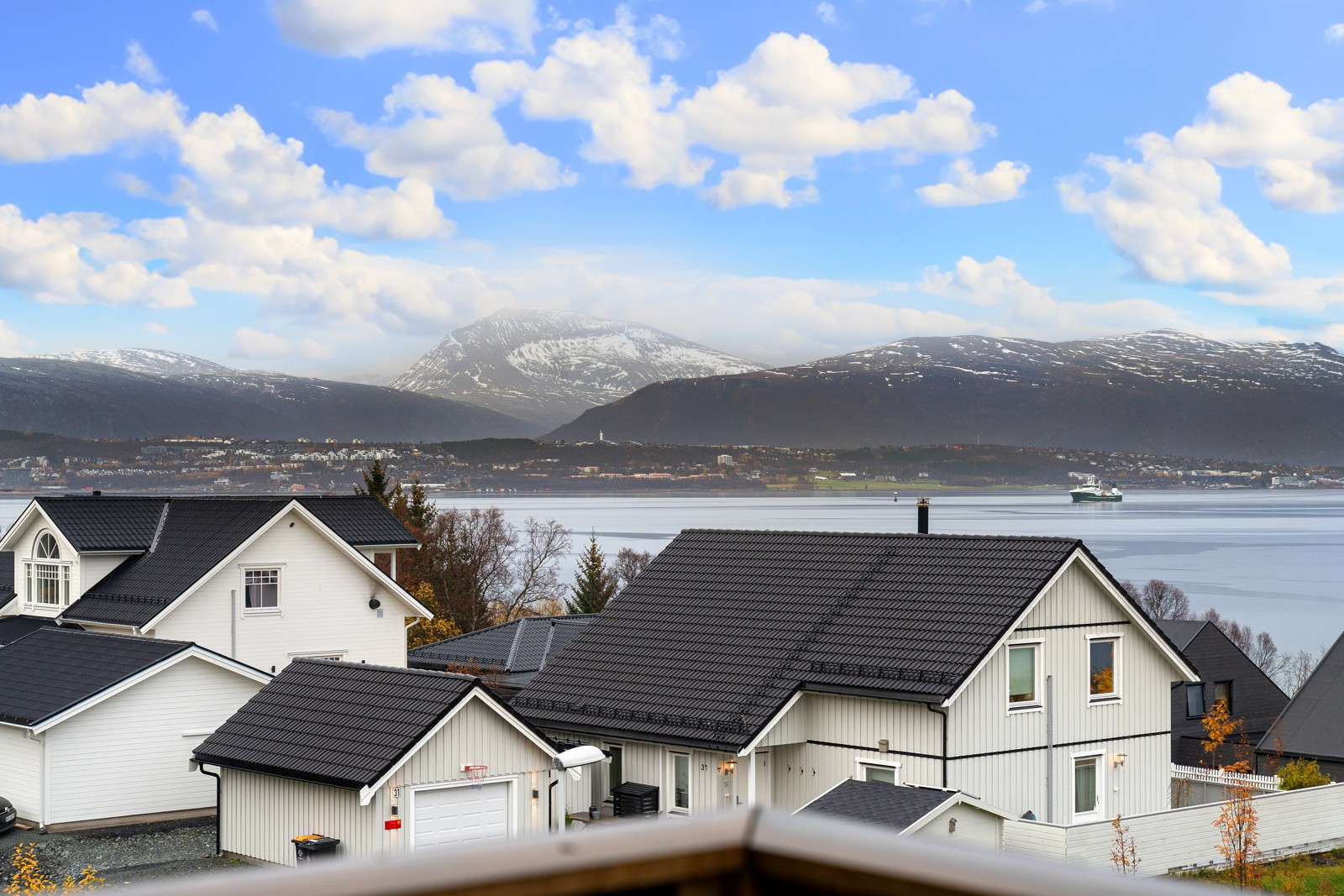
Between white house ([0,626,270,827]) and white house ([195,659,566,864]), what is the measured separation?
4.29 meters

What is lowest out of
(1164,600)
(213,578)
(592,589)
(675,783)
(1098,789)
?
(1164,600)

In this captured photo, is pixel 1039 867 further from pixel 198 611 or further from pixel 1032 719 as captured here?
pixel 198 611

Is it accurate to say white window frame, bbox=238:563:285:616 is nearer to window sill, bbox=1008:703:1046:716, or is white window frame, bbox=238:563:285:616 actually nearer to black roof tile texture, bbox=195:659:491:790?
black roof tile texture, bbox=195:659:491:790

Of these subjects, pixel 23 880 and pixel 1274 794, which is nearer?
pixel 23 880

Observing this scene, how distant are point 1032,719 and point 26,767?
17973 millimetres

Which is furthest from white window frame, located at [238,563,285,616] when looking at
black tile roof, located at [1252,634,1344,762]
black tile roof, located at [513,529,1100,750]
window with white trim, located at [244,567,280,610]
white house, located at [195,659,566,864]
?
black tile roof, located at [1252,634,1344,762]

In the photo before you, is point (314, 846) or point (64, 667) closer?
point (314, 846)

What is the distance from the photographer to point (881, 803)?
785 inches

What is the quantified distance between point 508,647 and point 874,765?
1957cm

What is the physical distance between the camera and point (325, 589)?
117 ft

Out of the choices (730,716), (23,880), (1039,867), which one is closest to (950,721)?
(730,716)

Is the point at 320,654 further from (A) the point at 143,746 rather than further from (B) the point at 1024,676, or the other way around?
(B) the point at 1024,676

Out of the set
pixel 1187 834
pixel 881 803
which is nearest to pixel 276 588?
pixel 881 803

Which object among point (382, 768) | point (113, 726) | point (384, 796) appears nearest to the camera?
point (382, 768)
